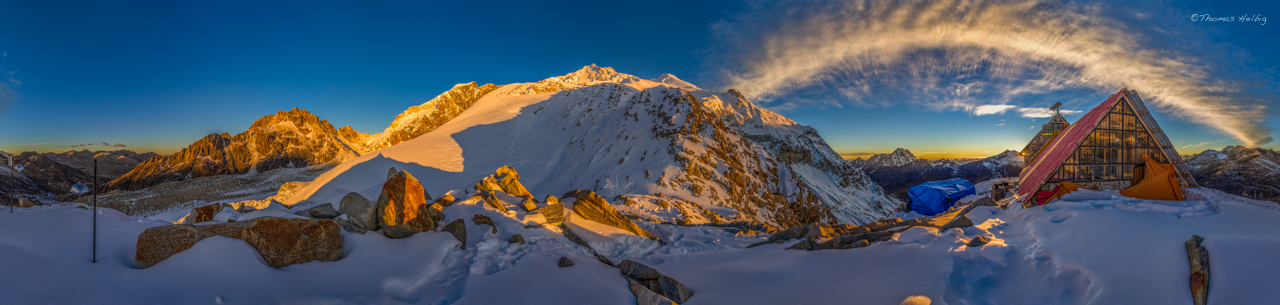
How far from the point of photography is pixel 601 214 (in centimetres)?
1568

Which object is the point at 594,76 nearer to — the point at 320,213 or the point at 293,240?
the point at 320,213

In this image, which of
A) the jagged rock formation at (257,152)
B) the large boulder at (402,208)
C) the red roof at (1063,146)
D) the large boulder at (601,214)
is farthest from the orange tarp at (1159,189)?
the jagged rock formation at (257,152)

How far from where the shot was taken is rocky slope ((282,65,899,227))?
1458 inches

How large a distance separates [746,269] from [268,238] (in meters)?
9.42

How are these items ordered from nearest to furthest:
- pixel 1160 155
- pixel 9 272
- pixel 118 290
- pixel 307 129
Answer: pixel 9 272 → pixel 118 290 → pixel 1160 155 → pixel 307 129

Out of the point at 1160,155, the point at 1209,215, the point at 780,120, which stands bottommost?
the point at 1209,215

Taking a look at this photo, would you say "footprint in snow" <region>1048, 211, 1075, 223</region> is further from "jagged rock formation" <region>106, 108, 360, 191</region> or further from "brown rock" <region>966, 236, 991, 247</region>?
"jagged rock formation" <region>106, 108, 360, 191</region>

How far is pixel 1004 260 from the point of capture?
7.12 m

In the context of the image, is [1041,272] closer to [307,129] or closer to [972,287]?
[972,287]

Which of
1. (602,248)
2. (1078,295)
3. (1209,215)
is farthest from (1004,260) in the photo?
(602,248)

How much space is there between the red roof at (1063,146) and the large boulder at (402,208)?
24.8m

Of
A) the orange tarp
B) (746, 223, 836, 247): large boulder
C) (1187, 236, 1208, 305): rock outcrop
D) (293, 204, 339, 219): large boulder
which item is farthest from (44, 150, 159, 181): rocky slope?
the orange tarp

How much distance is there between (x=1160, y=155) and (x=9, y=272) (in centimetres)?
3495

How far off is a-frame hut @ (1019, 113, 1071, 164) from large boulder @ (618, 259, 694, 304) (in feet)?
115
